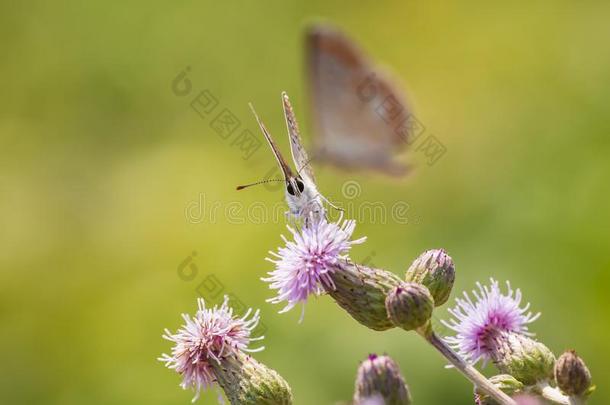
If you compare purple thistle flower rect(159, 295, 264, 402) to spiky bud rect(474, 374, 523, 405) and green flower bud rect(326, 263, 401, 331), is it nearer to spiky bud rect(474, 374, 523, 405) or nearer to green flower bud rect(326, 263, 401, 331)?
green flower bud rect(326, 263, 401, 331)

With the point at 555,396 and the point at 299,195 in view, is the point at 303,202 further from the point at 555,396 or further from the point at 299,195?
the point at 555,396

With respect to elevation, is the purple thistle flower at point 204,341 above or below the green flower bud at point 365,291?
below

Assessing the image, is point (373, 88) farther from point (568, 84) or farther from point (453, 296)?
point (453, 296)

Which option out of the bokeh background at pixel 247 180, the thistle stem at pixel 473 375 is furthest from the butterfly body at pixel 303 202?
the bokeh background at pixel 247 180

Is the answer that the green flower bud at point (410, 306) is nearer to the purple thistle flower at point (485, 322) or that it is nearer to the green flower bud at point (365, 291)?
the green flower bud at point (365, 291)

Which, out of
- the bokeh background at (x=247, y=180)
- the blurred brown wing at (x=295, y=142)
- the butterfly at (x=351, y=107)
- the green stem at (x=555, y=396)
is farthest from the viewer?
the butterfly at (x=351, y=107)

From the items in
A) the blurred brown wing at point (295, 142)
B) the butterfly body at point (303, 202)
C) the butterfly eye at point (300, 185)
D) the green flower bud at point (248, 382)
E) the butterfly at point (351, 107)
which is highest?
the butterfly at point (351, 107)
